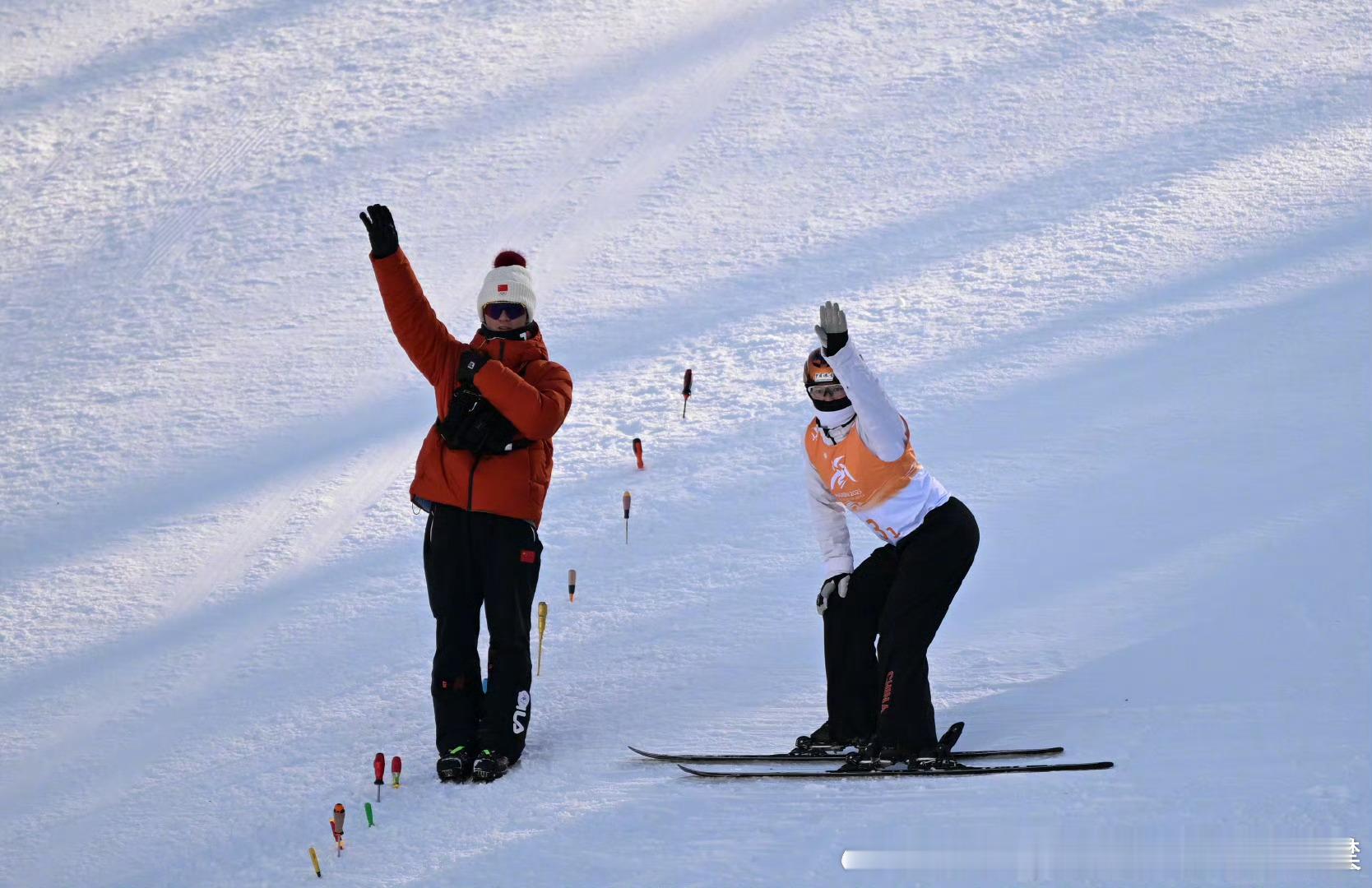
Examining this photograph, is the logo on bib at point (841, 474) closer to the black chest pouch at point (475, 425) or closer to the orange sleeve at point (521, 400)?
the orange sleeve at point (521, 400)

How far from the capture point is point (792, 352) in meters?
8.72

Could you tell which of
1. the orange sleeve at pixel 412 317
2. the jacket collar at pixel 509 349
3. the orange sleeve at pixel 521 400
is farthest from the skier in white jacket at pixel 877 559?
the orange sleeve at pixel 412 317

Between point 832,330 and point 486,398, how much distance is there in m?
1.19

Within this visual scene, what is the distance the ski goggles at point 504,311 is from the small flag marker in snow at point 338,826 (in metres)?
1.72

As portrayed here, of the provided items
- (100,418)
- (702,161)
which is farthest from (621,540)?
(702,161)

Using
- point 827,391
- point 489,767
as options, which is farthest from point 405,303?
point 489,767

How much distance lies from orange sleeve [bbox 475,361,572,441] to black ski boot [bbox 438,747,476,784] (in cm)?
107

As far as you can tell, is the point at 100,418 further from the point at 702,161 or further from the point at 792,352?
the point at 702,161

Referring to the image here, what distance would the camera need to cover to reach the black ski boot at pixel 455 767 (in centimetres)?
509

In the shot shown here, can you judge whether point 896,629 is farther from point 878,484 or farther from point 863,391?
point 863,391

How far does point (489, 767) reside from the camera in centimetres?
507

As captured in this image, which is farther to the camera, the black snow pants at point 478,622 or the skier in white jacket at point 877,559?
the black snow pants at point 478,622

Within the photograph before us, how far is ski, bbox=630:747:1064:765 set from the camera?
4949mm

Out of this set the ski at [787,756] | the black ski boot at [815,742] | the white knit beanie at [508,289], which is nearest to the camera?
the ski at [787,756]
